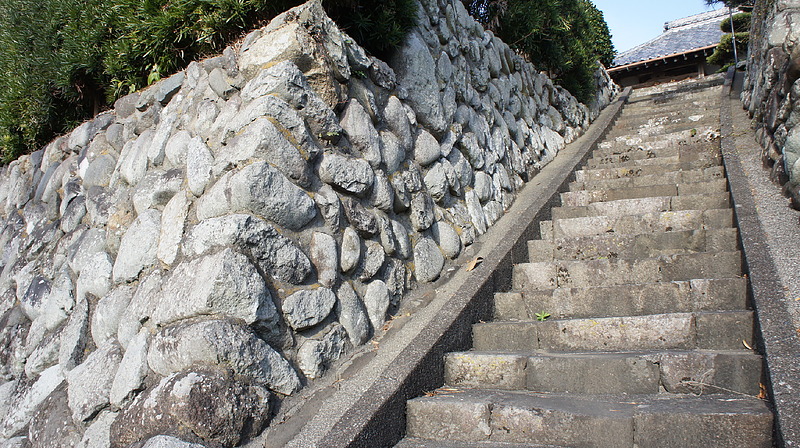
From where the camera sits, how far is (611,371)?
2.42m

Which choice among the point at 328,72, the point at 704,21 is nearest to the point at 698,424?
the point at 328,72

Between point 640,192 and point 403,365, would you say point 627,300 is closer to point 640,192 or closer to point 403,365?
point 403,365

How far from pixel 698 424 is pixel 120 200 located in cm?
355

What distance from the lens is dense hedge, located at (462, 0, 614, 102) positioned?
6.77 m

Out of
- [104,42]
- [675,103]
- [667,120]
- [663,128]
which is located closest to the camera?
[104,42]

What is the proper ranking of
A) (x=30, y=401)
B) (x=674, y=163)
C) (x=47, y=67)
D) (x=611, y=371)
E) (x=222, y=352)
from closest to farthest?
→ (x=222, y=352), (x=611, y=371), (x=30, y=401), (x=47, y=67), (x=674, y=163)

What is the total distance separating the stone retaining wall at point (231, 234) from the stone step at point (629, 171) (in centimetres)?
144

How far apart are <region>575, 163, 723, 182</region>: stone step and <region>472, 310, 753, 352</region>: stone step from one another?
8.53 feet

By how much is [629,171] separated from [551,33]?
351 centimetres

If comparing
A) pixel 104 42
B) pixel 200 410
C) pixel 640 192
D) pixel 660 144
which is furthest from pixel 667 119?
pixel 200 410

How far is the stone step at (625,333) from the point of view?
8.17 ft

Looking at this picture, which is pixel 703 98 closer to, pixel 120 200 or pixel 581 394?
pixel 581 394

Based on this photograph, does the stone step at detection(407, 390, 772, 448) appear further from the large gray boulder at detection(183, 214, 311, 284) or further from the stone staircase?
the large gray boulder at detection(183, 214, 311, 284)

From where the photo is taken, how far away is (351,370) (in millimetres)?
2652
